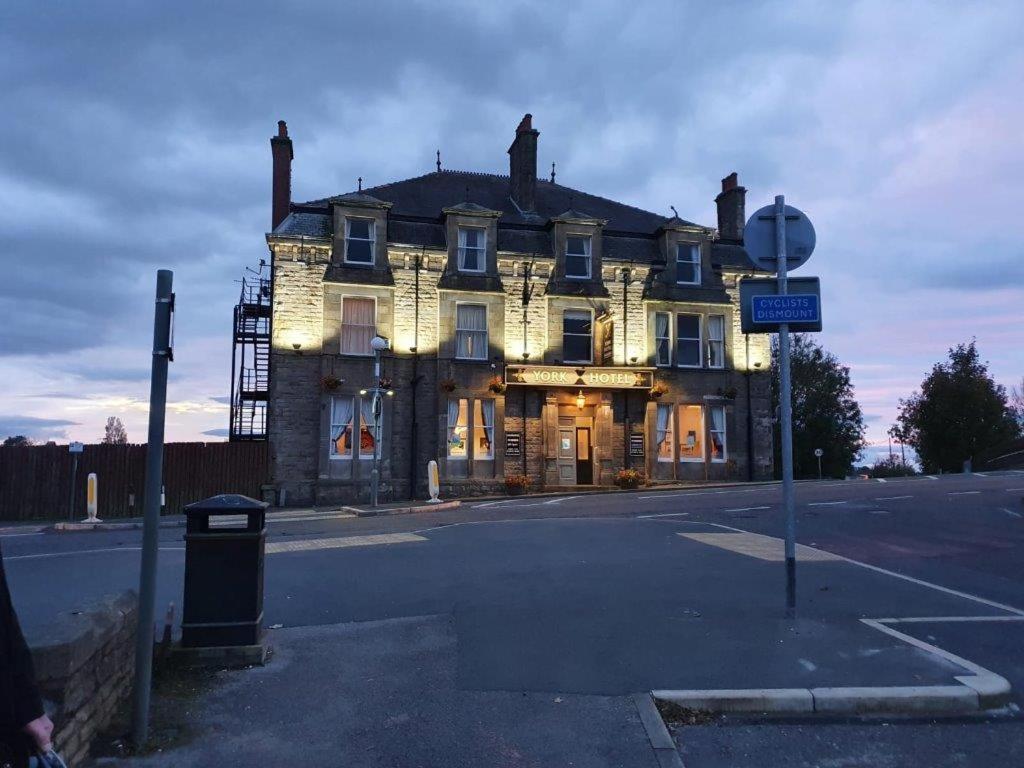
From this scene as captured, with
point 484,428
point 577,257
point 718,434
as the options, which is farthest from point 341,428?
point 718,434

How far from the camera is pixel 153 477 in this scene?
443 cm

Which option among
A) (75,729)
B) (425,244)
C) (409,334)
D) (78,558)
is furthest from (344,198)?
(75,729)

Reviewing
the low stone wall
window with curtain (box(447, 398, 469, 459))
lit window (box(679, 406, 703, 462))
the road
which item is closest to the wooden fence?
window with curtain (box(447, 398, 469, 459))

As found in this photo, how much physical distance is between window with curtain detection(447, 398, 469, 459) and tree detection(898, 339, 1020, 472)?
108 feet

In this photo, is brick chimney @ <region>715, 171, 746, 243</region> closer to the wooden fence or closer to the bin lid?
the wooden fence

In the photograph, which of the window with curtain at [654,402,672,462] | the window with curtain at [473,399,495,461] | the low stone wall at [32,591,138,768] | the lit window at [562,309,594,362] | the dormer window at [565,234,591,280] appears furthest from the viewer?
the window with curtain at [654,402,672,462]

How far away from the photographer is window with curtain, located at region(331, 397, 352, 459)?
2505 centimetres

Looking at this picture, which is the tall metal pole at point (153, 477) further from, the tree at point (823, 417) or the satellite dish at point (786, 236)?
the tree at point (823, 417)

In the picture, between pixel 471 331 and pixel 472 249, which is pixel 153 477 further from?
pixel 472 249

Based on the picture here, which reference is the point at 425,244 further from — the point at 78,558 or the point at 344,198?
the point at 78,558

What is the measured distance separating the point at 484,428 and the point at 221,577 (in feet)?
68.9

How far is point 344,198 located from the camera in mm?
25453

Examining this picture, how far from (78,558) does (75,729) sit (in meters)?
8.84

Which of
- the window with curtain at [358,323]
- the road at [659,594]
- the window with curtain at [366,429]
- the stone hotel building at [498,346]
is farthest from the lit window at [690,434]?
the road at [659,594]
